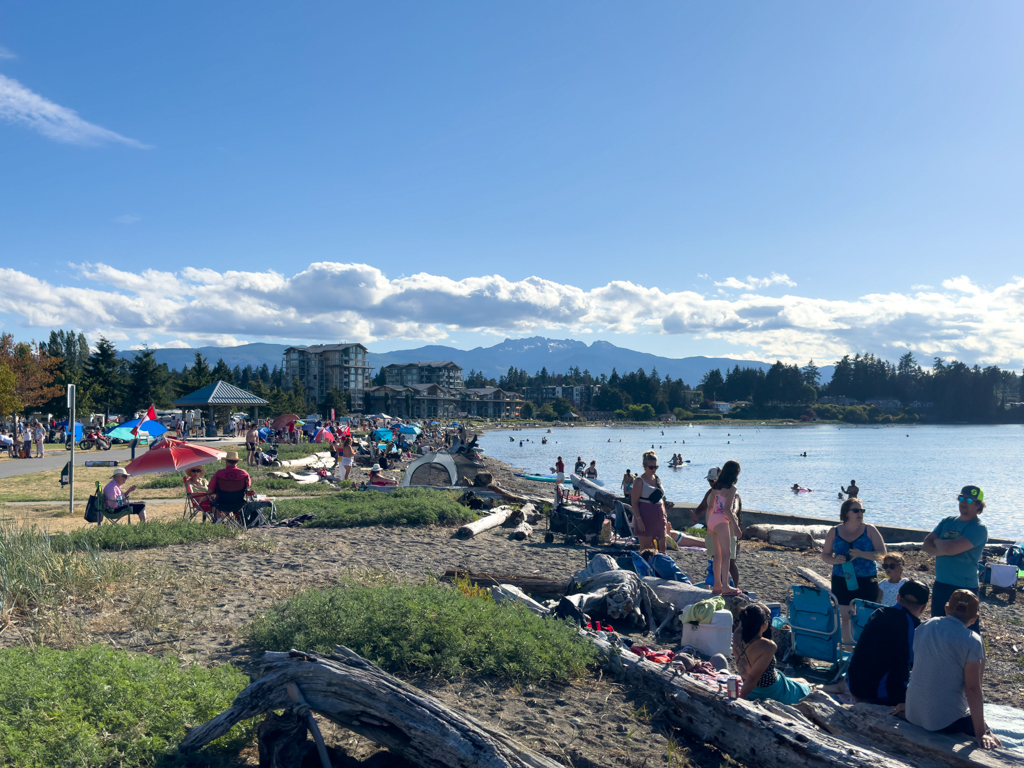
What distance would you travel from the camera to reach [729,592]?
687 centimetres

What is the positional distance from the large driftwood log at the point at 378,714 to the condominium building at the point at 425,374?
140110 millimetres

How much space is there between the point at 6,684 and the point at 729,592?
6122 millimetres

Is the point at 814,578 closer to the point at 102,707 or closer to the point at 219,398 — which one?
the point at 102,707

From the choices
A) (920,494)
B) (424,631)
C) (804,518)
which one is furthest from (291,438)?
(424,631)

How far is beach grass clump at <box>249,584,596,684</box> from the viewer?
491 cm

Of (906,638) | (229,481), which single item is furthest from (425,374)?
(906,638)

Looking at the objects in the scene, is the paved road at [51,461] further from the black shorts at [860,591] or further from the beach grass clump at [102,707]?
the black shorts at [860,591]

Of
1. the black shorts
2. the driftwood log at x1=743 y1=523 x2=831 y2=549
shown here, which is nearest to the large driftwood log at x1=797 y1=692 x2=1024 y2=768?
the black shorts

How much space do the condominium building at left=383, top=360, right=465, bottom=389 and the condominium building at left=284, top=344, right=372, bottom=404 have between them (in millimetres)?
17084

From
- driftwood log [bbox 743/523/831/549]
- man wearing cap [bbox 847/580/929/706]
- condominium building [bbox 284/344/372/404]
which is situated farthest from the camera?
condominium building [bbox 284/344/372/404]

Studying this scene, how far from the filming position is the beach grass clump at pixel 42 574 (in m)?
5.96

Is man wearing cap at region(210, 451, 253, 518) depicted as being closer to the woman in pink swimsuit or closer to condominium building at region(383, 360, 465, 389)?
the woman in pink swimsuit

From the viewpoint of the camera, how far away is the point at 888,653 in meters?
4.48

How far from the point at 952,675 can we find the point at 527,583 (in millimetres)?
4614
